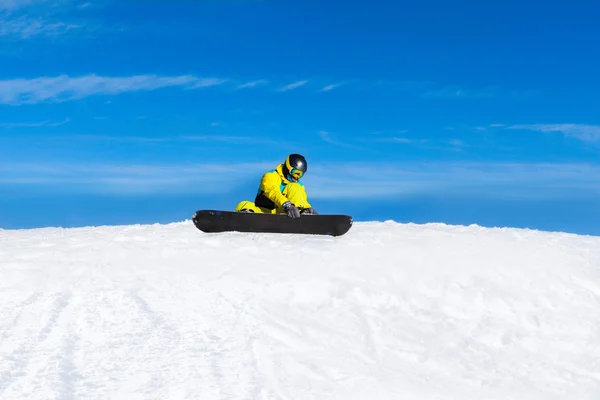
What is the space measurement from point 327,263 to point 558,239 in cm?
500

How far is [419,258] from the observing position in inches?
310

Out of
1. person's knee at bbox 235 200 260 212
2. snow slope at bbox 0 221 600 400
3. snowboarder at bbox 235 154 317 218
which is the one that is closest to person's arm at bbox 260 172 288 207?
snowboarder at bbox 235 154 317 218

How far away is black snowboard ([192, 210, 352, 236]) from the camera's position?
30.0ft

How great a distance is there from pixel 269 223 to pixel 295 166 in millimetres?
971

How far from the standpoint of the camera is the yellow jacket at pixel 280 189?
9.44 m

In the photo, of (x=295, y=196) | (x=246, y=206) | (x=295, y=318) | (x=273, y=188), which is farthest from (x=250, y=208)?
(x=295, y=318)

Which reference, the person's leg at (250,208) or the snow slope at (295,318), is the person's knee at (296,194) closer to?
the person's leg at (250,208)

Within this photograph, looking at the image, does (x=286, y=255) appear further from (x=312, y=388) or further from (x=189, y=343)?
(x=312, y=388)

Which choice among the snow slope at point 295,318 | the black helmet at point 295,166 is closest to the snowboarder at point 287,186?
the black helmet at point 295,166

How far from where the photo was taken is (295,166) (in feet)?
30.9

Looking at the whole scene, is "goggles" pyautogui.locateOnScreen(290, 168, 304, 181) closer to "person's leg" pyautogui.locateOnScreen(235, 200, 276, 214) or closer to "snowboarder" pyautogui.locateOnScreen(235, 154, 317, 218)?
"snowboarder" pyautogui.locateOnScreen(235, 154, 317, 218)

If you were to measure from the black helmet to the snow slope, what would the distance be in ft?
3.54

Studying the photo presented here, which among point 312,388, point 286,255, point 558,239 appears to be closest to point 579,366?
point 312,388

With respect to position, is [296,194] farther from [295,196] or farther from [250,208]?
[250,208]
